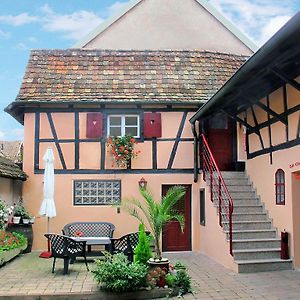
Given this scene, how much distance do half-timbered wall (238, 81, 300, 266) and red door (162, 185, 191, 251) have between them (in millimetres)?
2291

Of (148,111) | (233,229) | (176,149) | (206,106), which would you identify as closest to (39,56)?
(148,111)

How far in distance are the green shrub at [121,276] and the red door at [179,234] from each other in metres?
5.56

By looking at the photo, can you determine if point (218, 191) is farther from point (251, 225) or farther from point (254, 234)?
point (254, 234)

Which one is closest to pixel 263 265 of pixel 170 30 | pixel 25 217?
pixel 25 217

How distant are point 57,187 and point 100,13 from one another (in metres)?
8.48

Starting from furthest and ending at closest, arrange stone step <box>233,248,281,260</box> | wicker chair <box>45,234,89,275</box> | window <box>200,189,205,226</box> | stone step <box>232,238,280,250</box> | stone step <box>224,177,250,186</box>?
1. window <box>200,189,205,226</box>
2. stone step <box>224,177,250,186</box>
3. stone step <box>232,238,280,250</box>
4. stone step <box>233,248,281,260</box>
5. wicker chair <box>45,234,89,275</box>

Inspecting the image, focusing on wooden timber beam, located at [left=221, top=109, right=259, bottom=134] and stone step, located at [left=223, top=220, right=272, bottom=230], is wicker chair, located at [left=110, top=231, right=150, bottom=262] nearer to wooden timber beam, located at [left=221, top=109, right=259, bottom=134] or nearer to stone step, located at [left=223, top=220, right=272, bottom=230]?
stone step, located at [left=223, top=220, right=272, bottom=230]

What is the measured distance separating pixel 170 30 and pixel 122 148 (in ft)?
23.5

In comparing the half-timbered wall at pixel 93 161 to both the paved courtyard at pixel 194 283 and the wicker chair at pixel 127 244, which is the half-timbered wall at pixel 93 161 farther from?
the wicker chair at pixel 127 244

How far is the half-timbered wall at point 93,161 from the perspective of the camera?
13.5m

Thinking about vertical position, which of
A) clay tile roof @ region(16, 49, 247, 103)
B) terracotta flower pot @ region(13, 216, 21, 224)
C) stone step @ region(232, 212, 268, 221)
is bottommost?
terracotta flower pot @ region(13, 216, 21, 224)

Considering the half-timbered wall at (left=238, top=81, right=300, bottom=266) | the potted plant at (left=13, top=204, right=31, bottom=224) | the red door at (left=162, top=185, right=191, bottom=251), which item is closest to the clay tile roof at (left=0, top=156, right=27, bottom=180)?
the potted plant at (left=13, top=204, right=31, bottom=224)

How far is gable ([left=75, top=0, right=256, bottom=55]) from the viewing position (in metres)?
18.2

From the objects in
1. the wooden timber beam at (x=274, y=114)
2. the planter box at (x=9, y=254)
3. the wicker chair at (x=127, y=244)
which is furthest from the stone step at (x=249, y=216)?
the planter box at (x=9, y=254)
